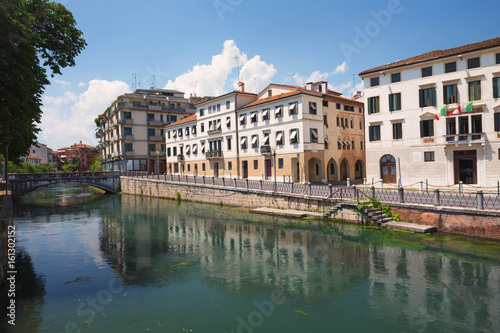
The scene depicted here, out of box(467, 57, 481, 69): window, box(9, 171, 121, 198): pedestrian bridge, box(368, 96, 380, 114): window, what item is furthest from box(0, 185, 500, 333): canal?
box(9, 171, 121, 198): pedestrian bridge

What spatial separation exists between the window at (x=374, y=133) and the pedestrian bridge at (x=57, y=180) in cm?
4201

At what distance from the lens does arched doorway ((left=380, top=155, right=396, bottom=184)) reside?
100 ft

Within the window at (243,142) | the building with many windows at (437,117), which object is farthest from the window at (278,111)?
the building with many windows at (437,117)

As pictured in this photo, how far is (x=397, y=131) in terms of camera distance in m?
Answer: 30.1

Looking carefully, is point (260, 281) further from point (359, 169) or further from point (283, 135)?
point (359, 169)

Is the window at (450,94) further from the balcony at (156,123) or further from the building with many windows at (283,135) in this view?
the balcony at (156,123)

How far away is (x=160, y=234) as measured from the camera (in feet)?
75.3

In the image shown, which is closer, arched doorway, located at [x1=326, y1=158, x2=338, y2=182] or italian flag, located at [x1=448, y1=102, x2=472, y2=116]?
italian flag, located at [x1=448, y1=102, x2=472, y2=116]

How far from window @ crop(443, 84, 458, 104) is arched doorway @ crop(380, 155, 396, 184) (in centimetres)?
673

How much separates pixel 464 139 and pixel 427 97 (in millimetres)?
4759

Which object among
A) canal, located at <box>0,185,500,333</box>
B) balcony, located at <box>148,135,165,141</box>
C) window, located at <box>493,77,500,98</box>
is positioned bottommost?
canal, located at <box>0,185,500,333</box>

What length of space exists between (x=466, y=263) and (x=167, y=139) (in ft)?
181

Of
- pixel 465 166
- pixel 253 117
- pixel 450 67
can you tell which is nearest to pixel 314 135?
pixel 253 117

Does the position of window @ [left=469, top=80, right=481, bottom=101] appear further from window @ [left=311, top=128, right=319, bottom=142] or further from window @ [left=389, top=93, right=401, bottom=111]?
window @ [left=311, top=128, right=319, bottom=142]
